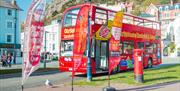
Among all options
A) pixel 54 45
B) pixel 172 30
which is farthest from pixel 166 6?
pixel 54 45

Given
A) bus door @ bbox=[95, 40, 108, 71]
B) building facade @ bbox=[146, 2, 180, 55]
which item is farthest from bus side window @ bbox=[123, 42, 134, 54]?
building facade @ bbox=[146, 2, 180, 55]

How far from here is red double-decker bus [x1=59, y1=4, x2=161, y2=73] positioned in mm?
21922

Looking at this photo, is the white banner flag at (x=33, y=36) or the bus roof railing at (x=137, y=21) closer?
the white banner flag at (x=33, y=36)

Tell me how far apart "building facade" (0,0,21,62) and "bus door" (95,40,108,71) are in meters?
46.1

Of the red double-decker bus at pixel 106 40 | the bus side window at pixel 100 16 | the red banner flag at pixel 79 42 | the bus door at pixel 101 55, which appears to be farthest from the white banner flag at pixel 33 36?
the bus door at pixel 101 55

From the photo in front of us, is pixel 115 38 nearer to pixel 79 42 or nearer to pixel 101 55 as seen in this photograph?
pixel 79 42

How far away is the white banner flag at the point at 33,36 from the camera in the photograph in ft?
32.5

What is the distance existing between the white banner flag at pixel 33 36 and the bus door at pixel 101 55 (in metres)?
12.1

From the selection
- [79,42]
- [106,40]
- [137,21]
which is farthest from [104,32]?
[137,21]

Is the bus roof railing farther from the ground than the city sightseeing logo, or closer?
farther from the ground

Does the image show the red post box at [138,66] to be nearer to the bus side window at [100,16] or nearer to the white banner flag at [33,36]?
the bus side window at [100,16]

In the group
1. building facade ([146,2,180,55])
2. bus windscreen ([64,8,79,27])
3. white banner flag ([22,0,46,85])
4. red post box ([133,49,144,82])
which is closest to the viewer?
white banner flag ([22,0,46,85])

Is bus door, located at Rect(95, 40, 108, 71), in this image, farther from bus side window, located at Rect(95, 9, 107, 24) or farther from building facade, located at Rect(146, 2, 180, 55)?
building facade, located at Rect(146, 2, 180, 55)

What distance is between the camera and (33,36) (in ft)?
32.7
